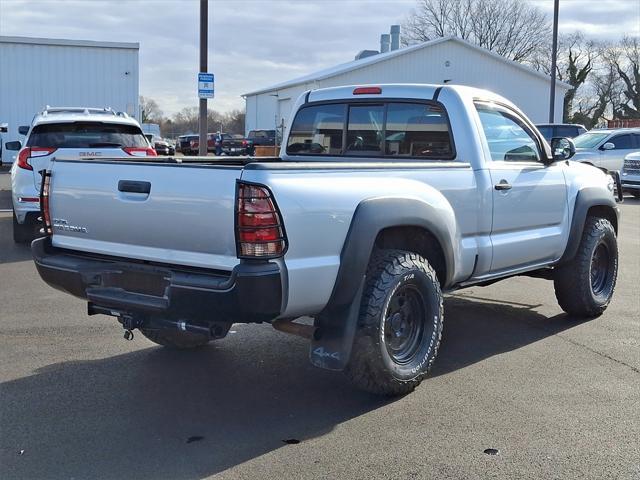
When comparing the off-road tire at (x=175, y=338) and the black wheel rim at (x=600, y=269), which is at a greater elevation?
the black wheel rim at (x=600, y=269)

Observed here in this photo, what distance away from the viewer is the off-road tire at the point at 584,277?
252 inches

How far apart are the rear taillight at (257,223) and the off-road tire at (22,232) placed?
7.47 m

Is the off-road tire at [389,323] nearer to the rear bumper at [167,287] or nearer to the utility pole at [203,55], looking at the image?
the rear bumper at [167,287]

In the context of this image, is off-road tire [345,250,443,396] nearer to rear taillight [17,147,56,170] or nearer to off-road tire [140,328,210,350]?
off-road tire [140,328,210,350]

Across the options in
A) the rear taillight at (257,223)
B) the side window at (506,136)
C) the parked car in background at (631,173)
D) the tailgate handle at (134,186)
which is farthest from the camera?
the parked car in background at (631,173)

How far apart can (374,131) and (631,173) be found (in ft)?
50.3

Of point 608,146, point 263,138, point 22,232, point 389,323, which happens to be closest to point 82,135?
point 22,232

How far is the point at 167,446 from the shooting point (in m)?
3.89

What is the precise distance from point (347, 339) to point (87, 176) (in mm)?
1815

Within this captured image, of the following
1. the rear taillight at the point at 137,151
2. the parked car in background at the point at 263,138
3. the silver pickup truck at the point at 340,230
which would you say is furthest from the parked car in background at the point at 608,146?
the parked car in background at the point at 263,138

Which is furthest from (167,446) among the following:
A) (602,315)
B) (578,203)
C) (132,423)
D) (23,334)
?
(602,315)

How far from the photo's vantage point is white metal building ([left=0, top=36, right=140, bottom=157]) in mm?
25484

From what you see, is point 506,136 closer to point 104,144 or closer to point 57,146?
point 104,144

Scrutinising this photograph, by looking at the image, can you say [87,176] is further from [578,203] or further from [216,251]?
[578,203]
